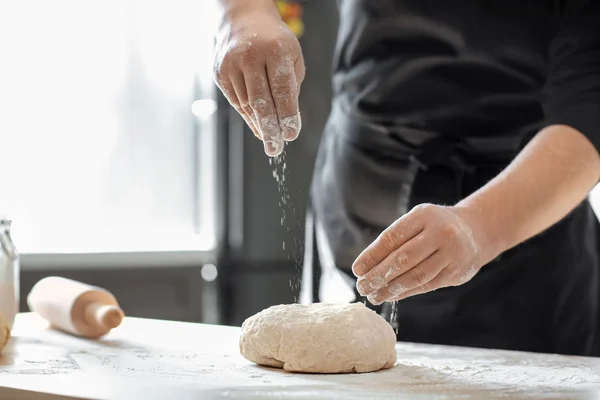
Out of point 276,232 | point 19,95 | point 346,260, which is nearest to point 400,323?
point 346,260

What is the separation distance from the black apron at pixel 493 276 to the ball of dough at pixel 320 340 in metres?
0.35

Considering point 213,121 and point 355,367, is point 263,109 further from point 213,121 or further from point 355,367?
point 213,121

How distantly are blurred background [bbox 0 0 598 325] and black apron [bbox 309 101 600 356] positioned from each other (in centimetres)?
139

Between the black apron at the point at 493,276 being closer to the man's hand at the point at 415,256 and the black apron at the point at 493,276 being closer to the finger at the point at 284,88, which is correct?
the man's hand at the point at 415,256

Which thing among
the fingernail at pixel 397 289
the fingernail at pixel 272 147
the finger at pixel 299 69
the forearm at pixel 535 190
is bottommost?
the fingernail at pixel 397 289

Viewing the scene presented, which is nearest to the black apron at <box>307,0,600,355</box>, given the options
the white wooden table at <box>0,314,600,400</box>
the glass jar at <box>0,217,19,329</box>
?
the white wooden table at <box>0,314,600,400</box>

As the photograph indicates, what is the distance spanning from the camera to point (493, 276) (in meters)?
1.54

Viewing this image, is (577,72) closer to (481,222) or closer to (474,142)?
(474,142)

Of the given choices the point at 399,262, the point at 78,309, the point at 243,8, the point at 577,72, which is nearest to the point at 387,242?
the point at 399,262

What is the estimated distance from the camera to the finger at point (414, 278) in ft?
3.74

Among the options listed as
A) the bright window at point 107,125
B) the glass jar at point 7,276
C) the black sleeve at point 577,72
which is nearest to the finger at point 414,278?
the black sleeve at point 577,72

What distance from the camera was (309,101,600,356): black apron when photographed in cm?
154

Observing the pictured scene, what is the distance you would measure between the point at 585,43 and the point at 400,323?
0.65m

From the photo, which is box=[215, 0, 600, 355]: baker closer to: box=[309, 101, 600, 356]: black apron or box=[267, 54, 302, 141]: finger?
box=[309, 101, 600, 356]: black apron
